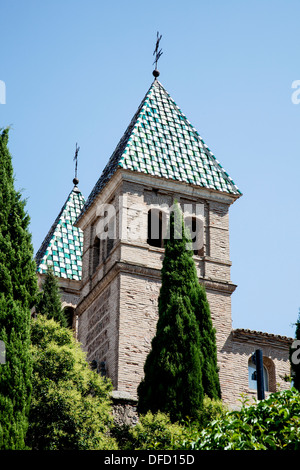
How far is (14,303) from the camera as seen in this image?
1681 cm

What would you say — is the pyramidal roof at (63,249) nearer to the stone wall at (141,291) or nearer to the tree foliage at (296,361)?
the stone wall at (141,291)

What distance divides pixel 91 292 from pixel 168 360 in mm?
8101

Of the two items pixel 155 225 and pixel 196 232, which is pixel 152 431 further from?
pixel 196 232

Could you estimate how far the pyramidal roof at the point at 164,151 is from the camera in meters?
27.4

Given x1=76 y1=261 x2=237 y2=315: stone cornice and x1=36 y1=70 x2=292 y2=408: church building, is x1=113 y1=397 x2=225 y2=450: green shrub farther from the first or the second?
x1=76 y1=261 x2=237 y2=315: stone cornice

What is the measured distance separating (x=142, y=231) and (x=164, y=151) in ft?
11.0

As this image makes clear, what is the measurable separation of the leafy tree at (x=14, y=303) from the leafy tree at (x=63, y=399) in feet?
4.64

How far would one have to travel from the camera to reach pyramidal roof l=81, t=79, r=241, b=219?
27356 millimetres

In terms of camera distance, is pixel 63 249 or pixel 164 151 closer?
pixel 164 151

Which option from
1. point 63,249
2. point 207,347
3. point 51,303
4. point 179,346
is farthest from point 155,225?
point 63,249

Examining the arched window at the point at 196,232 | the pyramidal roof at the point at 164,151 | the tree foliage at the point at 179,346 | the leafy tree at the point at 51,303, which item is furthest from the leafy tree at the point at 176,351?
the pyramidal roof at the point at 164,151

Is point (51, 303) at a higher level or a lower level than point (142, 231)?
lower
